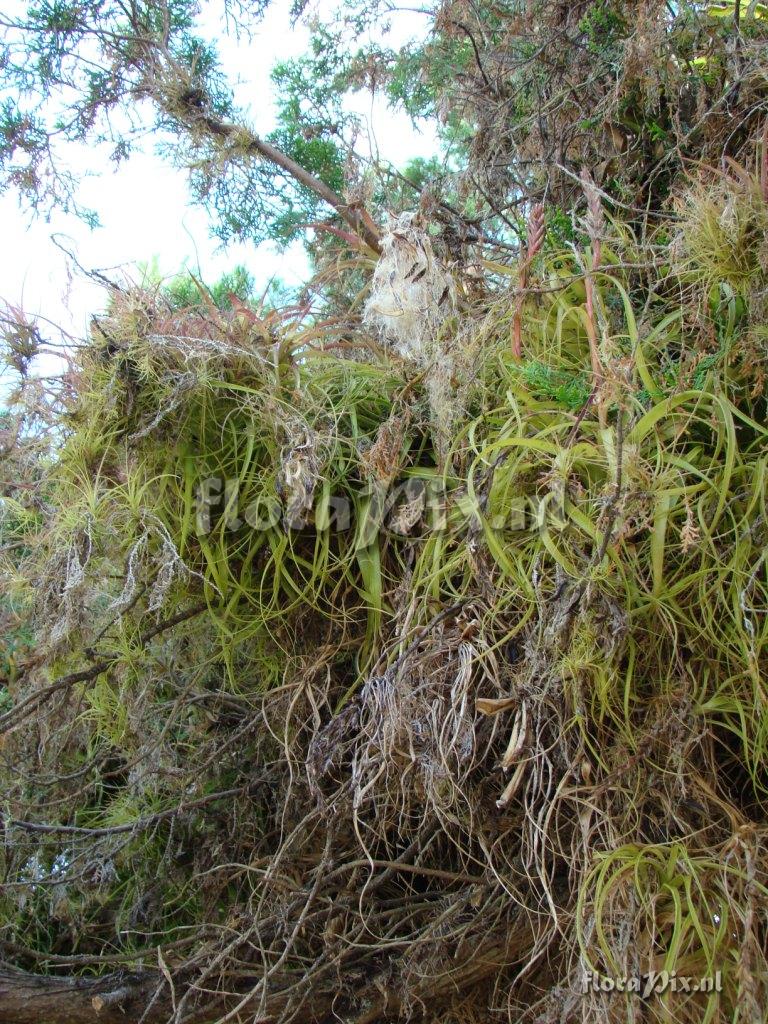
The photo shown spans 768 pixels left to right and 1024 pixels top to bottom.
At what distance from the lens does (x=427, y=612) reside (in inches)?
32.8

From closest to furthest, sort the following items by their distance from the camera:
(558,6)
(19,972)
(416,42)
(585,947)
→ (585,947) < (19,972) < (558,6) < (416,42)

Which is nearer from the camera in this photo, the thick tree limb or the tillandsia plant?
the tillandsia plant

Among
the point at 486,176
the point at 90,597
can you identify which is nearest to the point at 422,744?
the point at 90,597

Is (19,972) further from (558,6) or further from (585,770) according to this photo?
(558,6)

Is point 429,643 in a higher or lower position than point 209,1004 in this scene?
higher

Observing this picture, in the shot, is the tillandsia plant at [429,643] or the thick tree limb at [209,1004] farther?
the thick tree limb at [209,1004]

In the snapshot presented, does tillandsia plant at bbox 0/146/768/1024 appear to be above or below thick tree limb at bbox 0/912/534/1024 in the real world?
above

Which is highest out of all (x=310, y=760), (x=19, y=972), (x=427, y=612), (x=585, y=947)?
(x=427, y=612)

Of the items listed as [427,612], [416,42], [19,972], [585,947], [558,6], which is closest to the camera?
[585,947]

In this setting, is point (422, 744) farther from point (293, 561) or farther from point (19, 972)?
point (19, 972)

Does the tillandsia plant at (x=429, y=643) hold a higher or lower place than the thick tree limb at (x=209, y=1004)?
higher

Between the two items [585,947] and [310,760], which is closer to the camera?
[585,947]

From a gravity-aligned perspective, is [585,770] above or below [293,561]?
below

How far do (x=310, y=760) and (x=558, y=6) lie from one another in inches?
40.7
